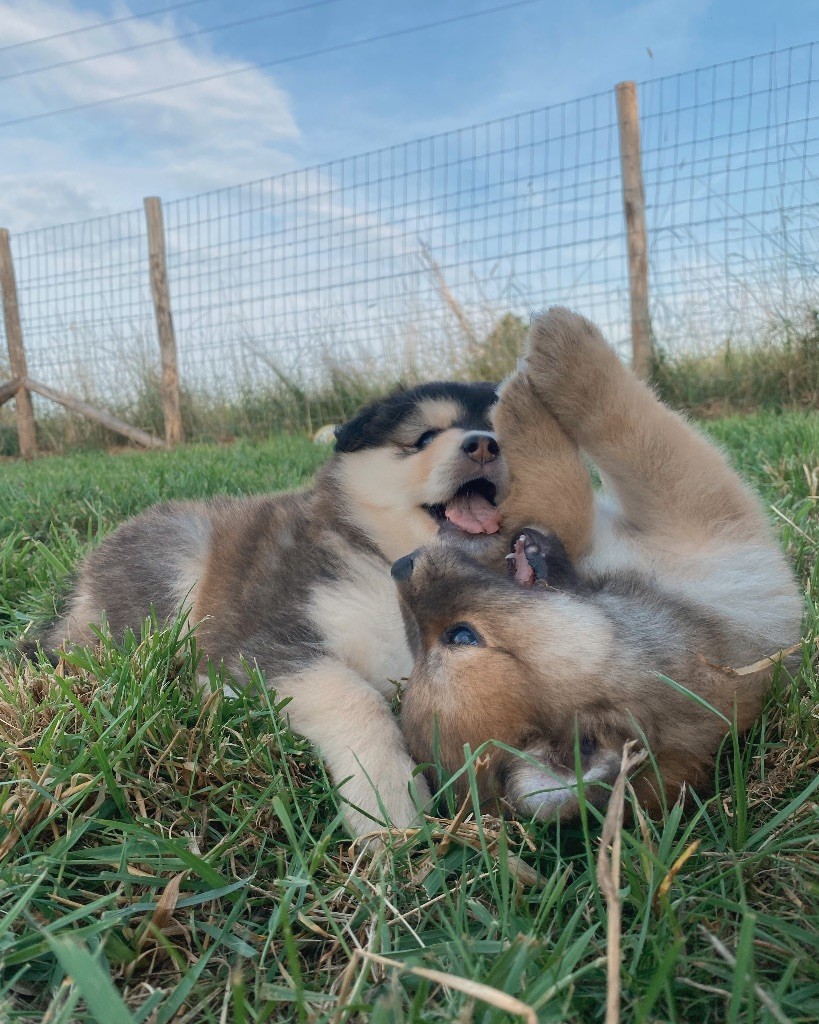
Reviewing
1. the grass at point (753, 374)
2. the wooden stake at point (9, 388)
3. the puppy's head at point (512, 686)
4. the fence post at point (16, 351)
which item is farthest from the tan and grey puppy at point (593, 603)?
the wooden stake at point (9, 388)

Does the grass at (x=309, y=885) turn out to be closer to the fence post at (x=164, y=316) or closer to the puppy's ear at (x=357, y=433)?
the puppy's ear at (x=357, y=433)

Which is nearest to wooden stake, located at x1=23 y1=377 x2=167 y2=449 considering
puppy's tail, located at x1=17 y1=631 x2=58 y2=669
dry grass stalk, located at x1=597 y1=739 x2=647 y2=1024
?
puppy's tail, located at x1=17 y1=631 x2=58 y2=669

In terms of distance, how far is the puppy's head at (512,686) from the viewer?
1.56 m

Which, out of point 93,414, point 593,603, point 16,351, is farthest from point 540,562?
point 16,351

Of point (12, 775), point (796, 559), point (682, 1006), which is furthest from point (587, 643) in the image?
point (796, 559)

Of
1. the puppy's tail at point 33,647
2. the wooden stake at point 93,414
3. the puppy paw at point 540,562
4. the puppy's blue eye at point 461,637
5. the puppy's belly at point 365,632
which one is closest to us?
the puppy's blue eye at point 461,637

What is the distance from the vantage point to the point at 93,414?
11.0m

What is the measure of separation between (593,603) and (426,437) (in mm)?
1146

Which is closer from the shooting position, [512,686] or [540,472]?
[512,686]

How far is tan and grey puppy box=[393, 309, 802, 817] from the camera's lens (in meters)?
1.62

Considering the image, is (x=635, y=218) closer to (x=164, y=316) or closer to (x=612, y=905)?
(x=164, y=316)

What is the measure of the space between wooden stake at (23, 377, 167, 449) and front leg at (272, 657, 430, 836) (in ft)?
28.9

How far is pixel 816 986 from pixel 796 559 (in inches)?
74.3

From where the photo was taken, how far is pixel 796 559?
108 inches
